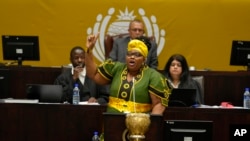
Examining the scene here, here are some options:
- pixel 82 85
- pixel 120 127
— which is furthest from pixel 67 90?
pixel 120 127

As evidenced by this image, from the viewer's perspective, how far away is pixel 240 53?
24.9 feet

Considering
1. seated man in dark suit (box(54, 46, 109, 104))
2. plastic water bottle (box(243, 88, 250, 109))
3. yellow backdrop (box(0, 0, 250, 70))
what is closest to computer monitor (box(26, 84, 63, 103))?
seated man in dark suit (box(54, 46, 109, 104))

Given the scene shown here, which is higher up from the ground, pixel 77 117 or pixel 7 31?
pixel 7 31

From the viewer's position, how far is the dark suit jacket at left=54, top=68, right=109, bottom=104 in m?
6.93

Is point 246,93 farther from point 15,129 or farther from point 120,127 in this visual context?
point 120,127

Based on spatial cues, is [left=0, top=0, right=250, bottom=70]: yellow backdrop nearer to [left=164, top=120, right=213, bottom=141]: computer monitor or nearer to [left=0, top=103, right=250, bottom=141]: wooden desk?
[left=0, top=103, right=250, bottom=141]: wooden desk

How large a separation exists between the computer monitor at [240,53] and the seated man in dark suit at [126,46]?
1051mm

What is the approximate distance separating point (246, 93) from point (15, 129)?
2676 millimetres

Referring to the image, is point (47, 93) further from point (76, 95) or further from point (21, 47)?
point (21, 47)

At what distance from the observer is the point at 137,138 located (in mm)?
2762

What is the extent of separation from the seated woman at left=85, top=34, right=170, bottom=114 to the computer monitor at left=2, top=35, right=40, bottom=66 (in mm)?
3022

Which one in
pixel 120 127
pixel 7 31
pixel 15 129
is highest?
pixel 7 31

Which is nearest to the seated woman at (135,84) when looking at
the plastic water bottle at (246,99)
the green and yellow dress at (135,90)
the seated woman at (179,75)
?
the green and yellow dress at (135,90)

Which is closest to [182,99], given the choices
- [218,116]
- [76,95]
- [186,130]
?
[218,116]
